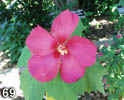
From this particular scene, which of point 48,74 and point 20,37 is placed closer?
point 48,74

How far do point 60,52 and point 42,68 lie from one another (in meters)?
0.07

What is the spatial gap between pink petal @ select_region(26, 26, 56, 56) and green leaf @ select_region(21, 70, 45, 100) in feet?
0.34

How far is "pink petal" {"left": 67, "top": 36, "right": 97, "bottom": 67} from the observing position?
0.49m

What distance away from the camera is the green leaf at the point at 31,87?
1.85 feet

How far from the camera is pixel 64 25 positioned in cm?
51

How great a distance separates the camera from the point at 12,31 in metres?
3.71

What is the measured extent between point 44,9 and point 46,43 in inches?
176

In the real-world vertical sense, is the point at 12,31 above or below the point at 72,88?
below

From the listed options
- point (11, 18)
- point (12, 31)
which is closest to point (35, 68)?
point (12, 31)

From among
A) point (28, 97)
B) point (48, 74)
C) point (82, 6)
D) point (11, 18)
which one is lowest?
point (82, 6)

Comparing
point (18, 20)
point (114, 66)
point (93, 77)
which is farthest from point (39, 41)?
point (18, 20)

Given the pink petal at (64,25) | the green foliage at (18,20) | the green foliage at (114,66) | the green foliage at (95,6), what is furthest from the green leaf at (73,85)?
the green foliage at (95,6)

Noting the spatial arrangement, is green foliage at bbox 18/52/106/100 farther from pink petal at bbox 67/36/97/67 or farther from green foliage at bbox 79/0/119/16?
green foliage at bbox 79/0/119/16

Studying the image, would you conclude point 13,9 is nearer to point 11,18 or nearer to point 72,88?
point 11,18
